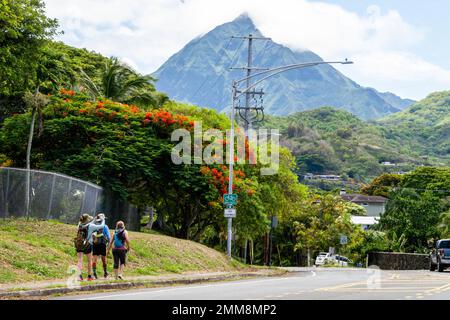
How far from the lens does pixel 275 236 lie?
7788 centimetres

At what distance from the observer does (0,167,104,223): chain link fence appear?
94.0ft

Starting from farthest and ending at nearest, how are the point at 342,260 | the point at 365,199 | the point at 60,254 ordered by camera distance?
the point at 365,199
the point at 342,260
the point at 60,254

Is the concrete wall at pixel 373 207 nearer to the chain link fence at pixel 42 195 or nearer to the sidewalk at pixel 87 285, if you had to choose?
the chain link fence at pixel 42 195

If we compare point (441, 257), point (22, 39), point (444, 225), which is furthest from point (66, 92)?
point (444, 225)

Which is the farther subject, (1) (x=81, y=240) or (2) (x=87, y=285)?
(1) (x=81, y=240)

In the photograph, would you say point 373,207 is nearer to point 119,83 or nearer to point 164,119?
point 119,83

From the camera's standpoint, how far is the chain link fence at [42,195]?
28.7 meters

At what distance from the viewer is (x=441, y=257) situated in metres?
37.2

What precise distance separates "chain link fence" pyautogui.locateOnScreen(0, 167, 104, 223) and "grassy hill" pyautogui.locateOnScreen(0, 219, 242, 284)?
0.88 metres

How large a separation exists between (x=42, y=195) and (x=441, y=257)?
18776mm

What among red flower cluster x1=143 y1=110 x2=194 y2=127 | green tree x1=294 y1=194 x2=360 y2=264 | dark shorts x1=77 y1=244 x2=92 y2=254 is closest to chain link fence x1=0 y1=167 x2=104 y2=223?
red flower cluster x1=143 y1=110 x2=194 y2=127

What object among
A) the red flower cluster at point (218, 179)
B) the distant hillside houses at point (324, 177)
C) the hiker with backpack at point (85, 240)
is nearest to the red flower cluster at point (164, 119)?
the red flower cluster at point (218, 179)
